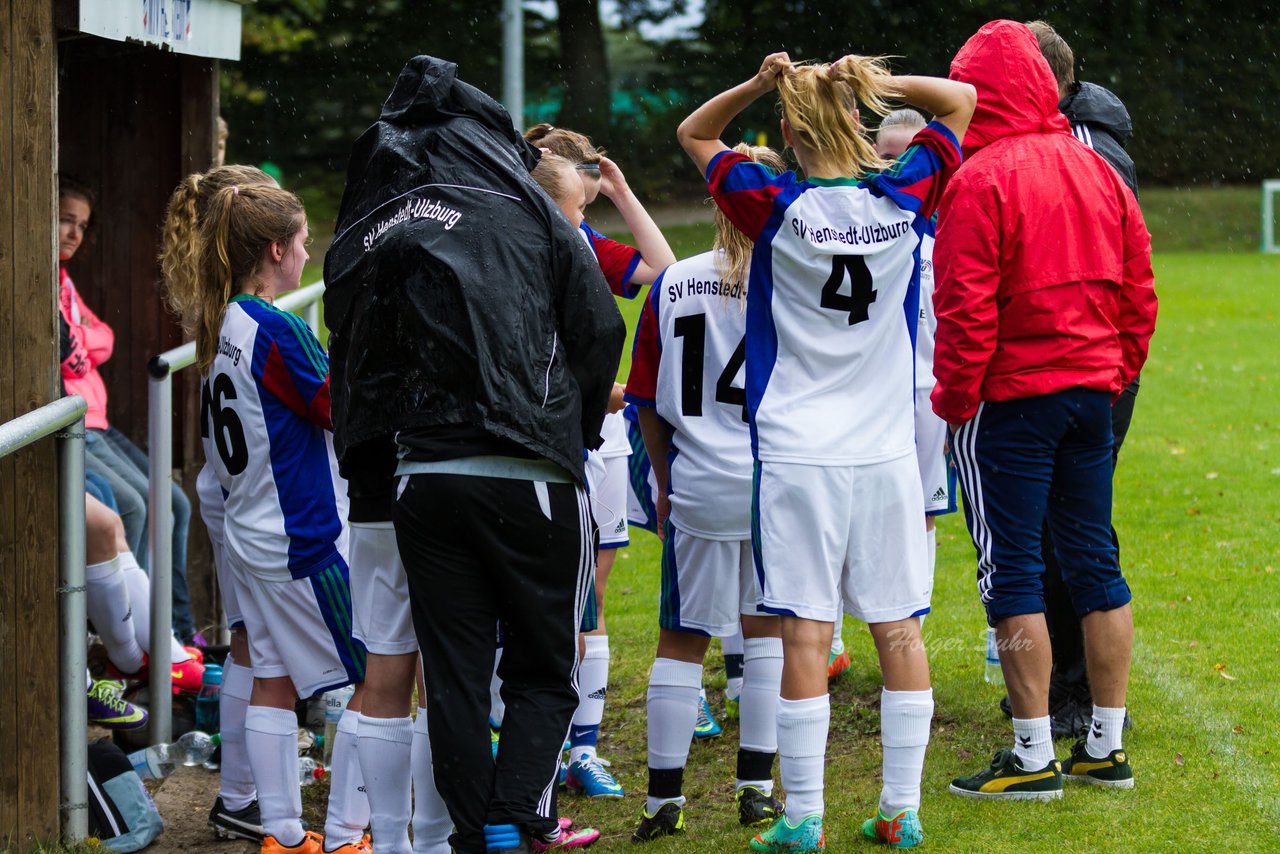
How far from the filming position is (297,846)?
4375 millimetres

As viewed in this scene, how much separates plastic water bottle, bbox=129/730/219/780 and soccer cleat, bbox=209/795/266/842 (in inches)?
30.4

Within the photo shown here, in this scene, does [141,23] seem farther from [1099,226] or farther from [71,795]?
[1099,226]

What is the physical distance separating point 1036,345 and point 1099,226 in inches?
16.4

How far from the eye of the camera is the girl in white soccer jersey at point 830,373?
3.89 meters

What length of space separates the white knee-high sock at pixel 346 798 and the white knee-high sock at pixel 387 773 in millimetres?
425

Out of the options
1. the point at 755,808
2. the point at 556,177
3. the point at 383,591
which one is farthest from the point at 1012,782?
the point at 556,177

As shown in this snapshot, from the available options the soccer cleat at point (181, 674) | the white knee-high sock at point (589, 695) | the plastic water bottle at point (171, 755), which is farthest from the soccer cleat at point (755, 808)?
the soccer cleat at point (181, 674)

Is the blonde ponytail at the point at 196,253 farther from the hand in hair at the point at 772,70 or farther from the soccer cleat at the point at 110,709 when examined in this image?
the soccer cleat at the point at 110,709

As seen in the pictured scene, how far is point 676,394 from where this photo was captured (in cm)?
446

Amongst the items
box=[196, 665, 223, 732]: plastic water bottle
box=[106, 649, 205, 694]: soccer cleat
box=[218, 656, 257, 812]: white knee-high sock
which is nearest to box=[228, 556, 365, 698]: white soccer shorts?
box=[218, 656, 257, 812]: white knee-high sock

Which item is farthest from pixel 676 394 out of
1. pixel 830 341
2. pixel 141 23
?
pixel 141 23

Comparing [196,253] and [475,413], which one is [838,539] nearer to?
[475,413]

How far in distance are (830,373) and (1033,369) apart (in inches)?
32.2

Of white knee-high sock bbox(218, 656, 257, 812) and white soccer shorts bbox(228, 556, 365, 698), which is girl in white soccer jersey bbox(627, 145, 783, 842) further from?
white knee-high sock bbox(218, 656, 257, 812)
